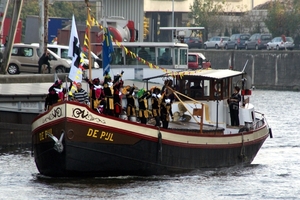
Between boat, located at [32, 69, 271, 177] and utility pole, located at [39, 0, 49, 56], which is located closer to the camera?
boat, located at [32, 69, 271, 177]

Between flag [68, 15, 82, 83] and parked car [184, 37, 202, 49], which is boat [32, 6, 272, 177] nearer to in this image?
flag [68, 15, 82, 83]

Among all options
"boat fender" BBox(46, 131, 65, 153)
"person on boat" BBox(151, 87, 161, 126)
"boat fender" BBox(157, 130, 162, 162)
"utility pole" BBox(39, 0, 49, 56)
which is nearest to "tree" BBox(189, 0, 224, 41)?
"utility pole" BBox(39, 0, 49, 56)

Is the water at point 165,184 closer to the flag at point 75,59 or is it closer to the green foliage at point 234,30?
the flag at point 75,59

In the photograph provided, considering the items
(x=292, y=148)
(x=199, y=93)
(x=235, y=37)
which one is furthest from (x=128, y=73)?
(x=235, y=37)

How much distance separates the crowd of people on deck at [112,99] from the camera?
89.5 feet

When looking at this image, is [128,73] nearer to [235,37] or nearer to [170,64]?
[170,64]

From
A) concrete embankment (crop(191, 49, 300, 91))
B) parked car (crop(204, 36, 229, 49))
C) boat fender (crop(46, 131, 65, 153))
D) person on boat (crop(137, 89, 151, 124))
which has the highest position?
person on boat (crop(137, 89, 151, 124))

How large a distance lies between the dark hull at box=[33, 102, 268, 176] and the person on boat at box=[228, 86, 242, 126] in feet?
12.1

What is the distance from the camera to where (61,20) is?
63125 millimetres

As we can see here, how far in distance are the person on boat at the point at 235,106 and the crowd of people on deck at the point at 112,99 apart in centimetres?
299

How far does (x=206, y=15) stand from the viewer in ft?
326

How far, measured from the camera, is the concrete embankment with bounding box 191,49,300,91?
257 feet

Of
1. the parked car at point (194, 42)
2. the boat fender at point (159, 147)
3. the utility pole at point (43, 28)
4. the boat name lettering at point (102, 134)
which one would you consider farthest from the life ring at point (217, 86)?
the parked car at point (194, 42)

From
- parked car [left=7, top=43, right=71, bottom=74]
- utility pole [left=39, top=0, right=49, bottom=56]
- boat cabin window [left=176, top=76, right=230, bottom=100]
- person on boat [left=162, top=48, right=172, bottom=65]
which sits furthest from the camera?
parked car [left=7, top=43, right=71, bottom=74]
